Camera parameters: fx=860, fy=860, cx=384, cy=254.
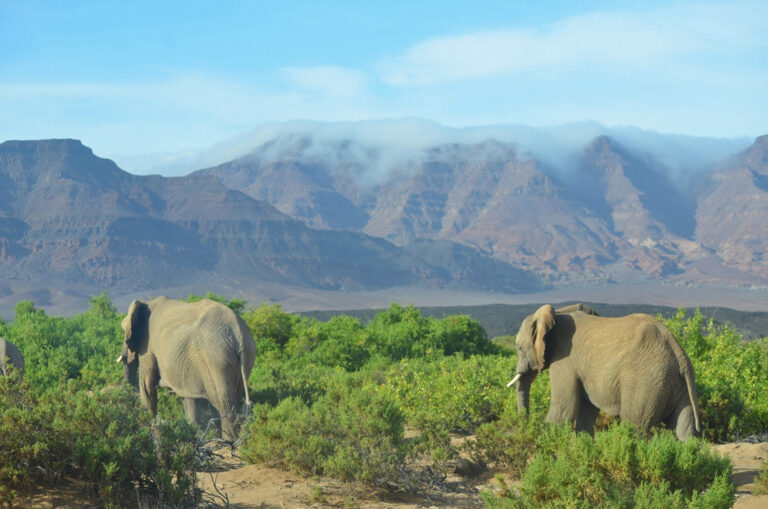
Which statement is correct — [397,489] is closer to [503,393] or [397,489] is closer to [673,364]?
[673,364]

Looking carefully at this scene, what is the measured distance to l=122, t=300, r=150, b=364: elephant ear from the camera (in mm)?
13273

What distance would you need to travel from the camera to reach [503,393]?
13414 millimetres

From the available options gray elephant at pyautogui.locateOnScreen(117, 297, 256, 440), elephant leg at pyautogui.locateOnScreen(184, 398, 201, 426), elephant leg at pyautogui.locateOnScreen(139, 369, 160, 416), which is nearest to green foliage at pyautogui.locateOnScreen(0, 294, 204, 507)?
gray elephant at pyautogui.locateOnScreen(117, 297, 256, 440)

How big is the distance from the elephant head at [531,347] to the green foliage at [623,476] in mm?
2379

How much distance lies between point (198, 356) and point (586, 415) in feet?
17.9

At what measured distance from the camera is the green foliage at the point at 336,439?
9469mm

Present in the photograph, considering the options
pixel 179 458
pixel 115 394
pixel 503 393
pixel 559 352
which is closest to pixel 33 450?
pixel 179 458

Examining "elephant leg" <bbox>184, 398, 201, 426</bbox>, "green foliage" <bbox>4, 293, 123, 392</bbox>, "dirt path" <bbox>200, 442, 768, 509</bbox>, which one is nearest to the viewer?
"dirt path" <bbox>200, 442, 768, 509</bbox>

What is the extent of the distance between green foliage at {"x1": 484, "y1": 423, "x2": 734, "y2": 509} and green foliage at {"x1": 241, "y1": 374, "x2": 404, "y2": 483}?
226 cm

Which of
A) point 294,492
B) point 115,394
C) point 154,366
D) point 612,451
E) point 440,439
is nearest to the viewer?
point 612,451

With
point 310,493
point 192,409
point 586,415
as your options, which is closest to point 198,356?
point 192,409

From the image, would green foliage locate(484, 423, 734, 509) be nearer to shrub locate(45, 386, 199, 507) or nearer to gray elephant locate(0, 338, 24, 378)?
shrub locate(45, 386, 199, 507)

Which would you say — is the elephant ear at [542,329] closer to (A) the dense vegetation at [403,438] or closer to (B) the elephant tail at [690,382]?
(A) the dense vegetation at [403,438]

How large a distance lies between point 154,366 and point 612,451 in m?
7.84
